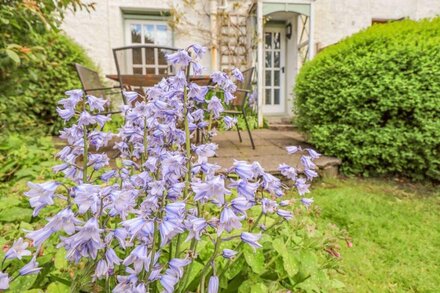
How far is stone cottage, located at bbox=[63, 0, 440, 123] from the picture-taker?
18.6 ft

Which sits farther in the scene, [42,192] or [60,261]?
[60,261]

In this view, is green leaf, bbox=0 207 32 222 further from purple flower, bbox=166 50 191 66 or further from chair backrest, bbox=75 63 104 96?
chair backrest, bbox=75 63 104 96

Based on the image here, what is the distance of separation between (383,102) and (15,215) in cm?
286

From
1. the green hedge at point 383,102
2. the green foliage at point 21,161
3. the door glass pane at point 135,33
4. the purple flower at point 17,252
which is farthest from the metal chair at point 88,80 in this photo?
the door glass pane at point 135,33

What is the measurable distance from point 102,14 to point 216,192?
19.6 ft

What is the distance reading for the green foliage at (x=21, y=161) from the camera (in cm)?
237

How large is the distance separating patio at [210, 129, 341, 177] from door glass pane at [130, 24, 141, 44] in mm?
2842

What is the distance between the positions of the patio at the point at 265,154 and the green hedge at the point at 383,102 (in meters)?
0.23

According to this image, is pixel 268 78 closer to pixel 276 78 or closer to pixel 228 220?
pixel 276 78

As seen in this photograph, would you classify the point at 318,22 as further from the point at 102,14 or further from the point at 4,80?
the point at 4,80

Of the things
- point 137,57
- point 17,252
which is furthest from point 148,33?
point 17,252

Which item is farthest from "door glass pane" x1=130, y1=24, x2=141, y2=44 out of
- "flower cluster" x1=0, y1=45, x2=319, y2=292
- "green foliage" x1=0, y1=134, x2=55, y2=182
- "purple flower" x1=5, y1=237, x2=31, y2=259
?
"purple flower" x1=5, y1=237, x2=31, y2=259

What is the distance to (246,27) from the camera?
19.9ft

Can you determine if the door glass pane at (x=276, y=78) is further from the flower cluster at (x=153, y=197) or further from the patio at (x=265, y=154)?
the flower cluster at (x=153, y=197)
